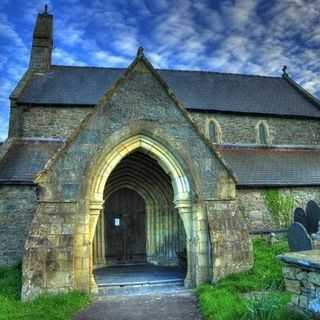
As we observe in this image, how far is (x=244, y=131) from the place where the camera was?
19094 millimetres

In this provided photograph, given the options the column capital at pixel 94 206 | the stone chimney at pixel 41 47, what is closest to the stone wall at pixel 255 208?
the column capital at pixel 94 206

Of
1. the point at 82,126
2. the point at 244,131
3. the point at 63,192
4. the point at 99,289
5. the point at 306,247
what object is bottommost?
the point at 99,289

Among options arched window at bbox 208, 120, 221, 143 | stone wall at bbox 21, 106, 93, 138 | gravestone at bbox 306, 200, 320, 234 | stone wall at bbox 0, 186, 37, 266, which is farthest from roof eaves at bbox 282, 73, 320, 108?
stone wall at bbox 0, 186, 37, 266

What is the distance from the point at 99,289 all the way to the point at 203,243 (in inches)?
123

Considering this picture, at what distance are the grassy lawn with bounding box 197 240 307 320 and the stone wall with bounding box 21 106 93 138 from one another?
1046cm

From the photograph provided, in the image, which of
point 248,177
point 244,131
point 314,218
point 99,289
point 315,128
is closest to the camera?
point 99,289

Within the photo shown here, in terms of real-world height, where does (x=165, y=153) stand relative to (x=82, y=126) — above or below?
below

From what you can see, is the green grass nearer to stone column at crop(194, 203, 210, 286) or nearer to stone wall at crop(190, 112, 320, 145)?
stone column at crop(194, 203, 210, 286)

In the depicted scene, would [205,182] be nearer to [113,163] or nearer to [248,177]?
[113,163]

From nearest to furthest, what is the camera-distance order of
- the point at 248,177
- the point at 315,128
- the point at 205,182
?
the point at 205,182, the point at 248,177, the point at 315,128

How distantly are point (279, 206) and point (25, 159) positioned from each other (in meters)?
11.8

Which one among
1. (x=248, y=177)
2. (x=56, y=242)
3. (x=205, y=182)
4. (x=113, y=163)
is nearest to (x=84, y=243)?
(x=56, y=242)

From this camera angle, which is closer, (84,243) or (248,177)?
(84,243)

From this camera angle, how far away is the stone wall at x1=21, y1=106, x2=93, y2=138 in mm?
16812
